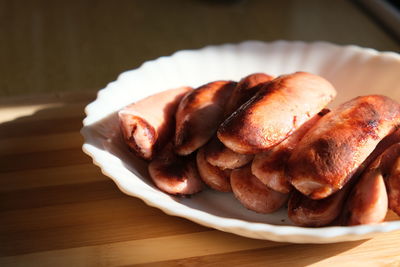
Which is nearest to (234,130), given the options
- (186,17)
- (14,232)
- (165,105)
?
(165,105)

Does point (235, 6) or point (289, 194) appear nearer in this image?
point (289, 194)

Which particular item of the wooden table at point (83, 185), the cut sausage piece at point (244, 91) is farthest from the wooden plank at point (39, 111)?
the cut sausage piece at point (244, 91)

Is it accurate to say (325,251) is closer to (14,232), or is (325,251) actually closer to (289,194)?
(289,194)

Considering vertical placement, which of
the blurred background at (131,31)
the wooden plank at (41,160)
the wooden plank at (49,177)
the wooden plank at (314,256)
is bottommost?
the wooden plank at (314,256)

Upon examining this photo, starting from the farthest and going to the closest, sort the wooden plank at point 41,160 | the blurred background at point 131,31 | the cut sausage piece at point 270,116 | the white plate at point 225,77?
the blurred background at point 131,31 < the wooden plank at point 41,160 < the cut sausage piece at point 270,116 < the white plate at point 225,77

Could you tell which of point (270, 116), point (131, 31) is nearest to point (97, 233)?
point (270, 116)

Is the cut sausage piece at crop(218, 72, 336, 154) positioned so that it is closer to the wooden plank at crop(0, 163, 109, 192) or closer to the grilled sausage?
the grilled sausage

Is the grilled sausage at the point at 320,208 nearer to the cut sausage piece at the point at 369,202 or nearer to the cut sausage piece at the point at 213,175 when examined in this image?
the cut sausage piece at the point at 369,202
